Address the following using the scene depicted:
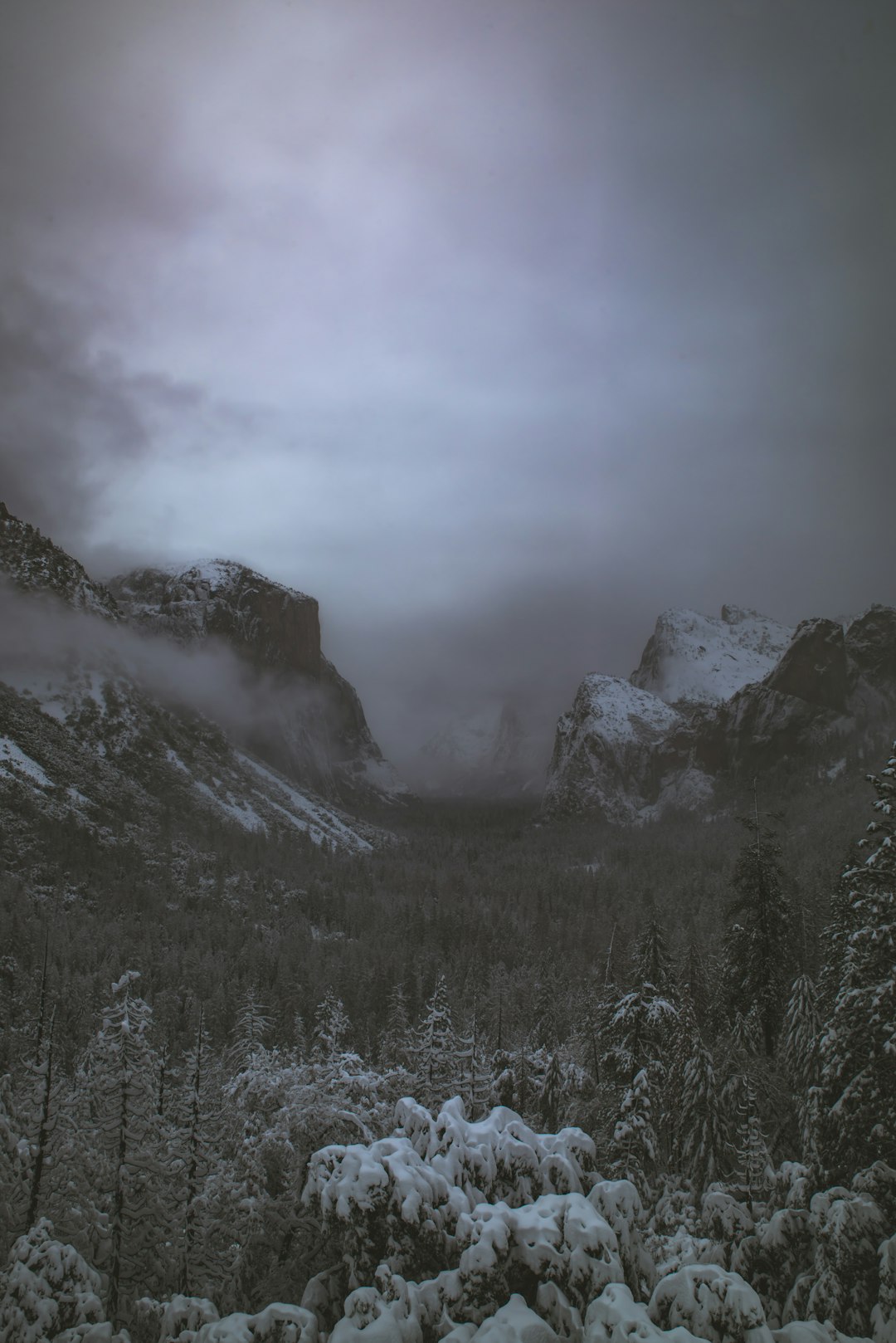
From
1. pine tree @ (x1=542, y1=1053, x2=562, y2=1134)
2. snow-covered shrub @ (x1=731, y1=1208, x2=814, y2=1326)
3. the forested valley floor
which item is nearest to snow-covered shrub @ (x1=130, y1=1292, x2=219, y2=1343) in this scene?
the forested valley floor

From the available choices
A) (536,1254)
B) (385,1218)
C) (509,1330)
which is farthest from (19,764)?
(509,1330)

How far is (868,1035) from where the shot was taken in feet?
41.8

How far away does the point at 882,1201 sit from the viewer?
10.4 meters

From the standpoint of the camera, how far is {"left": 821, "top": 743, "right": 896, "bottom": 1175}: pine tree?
12.3 m

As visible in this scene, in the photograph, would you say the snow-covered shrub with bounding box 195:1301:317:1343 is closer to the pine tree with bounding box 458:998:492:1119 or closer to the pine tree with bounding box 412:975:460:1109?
the pine tree with bounding box 458:998:492:1119

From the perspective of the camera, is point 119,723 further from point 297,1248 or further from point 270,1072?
point 297,1248

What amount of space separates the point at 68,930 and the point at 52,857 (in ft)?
138

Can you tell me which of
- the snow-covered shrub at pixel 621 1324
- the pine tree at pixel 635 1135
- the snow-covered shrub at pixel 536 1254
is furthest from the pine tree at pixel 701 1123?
the snow-covered shrub at pixel 621 1324

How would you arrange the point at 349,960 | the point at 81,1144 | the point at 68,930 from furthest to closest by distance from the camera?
1. the point at 68,930
2. the point at 349,960
3. the point at 81,1144

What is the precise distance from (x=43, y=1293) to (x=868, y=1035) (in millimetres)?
13465

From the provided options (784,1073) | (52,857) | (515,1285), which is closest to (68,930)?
(52,857)

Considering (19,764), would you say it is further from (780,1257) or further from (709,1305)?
(709,1305)

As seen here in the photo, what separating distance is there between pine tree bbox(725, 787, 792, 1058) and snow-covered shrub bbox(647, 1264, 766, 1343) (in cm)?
1672

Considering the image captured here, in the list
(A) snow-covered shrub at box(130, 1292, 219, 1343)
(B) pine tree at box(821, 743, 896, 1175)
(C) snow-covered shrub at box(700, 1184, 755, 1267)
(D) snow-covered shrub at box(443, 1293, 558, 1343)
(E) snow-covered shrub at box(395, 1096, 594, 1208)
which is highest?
(B) pine tree at box(821, 743, 896, 1175)
